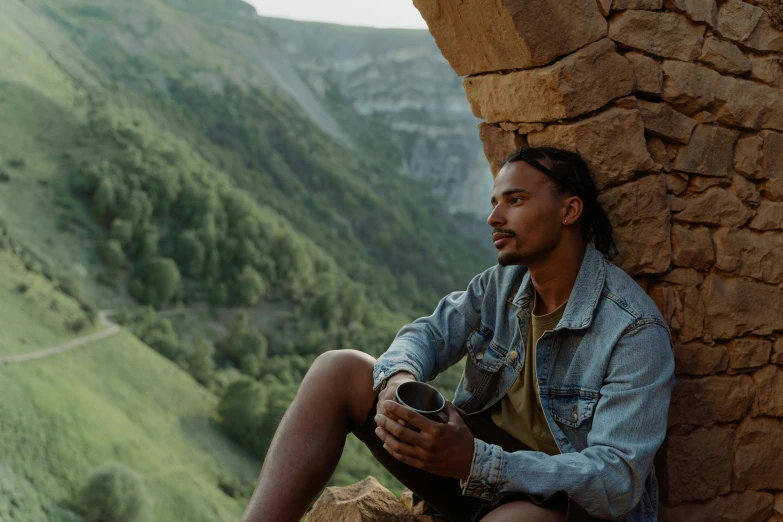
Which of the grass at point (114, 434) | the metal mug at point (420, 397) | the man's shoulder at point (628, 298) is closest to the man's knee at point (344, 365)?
the metal mug at point (420, 397)

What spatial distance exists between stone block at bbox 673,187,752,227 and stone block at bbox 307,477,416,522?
1174mm

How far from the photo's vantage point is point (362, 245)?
1521 inches

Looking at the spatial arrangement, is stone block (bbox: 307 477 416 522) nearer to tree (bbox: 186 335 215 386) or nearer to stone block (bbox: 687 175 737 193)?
stone block (bbox: 687 175 737 193)

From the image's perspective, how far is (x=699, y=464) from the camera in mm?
2201

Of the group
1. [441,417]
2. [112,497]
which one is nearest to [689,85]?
[441,417]

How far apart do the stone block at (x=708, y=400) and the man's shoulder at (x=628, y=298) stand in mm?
494

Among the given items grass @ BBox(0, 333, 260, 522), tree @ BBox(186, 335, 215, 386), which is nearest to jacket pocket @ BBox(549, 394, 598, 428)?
grass @ BBox(0, 333, 260, 522)

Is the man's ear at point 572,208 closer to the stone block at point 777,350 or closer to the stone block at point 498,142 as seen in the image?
the stone block at point 498,142

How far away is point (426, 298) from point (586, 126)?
3395cm

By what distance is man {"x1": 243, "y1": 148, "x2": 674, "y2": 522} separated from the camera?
4.99 ft

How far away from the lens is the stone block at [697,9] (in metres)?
2.10

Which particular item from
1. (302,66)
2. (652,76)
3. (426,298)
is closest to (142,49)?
(302,66)

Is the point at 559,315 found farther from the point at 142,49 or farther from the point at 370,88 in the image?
the point at 370,88

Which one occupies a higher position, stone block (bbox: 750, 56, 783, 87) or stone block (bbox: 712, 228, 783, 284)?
stone block (bbox: 750, 56, 783, 87)
